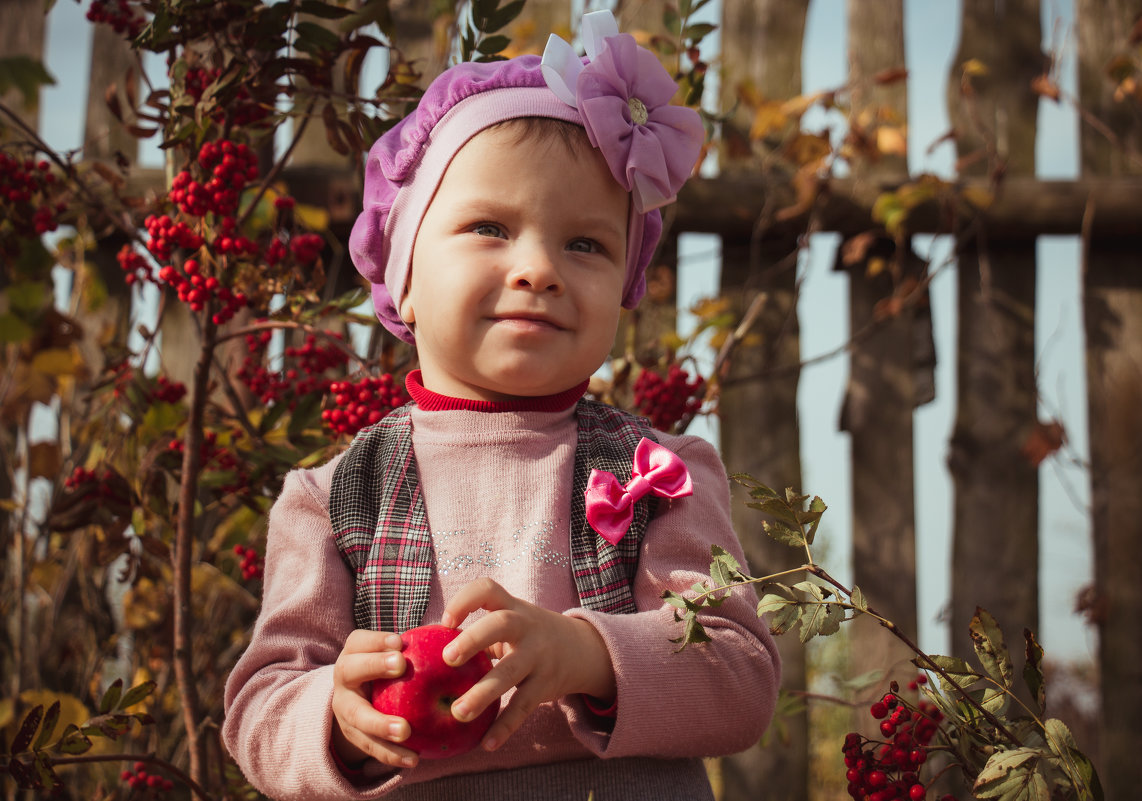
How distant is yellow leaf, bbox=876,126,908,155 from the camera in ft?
A: 8.87

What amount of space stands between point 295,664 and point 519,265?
534mm

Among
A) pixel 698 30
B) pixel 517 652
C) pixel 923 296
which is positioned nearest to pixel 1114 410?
pixel 923 296

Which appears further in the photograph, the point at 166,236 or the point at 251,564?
the point at 251,564

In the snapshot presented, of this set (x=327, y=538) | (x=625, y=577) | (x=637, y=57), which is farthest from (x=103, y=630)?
(x=637, y=57)

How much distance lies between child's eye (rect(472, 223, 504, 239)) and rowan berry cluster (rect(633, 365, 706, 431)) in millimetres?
721

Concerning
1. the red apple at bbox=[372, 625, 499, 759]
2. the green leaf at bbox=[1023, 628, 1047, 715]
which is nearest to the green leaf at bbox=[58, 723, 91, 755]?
the red apple at bbox=[372, 625, 499, 759]

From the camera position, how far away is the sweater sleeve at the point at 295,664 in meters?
1.14

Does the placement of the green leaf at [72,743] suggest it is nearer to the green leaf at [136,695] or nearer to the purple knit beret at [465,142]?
the green leaf at [136,695]

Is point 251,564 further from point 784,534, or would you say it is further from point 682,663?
point 784,534

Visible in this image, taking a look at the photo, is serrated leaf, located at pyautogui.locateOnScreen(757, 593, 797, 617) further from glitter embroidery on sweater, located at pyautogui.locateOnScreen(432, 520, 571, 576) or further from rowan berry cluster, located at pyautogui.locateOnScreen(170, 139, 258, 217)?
rowan berry cluster, located at pyautogui.locateOnScreen(170, 139, 258, 217)

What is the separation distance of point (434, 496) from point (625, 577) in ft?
0.83

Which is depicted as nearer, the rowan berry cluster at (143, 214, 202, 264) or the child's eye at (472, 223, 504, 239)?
the child's eye at (472, 223, 504, 239)

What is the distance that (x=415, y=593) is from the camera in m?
1.22

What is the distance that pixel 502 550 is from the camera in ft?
4.08
